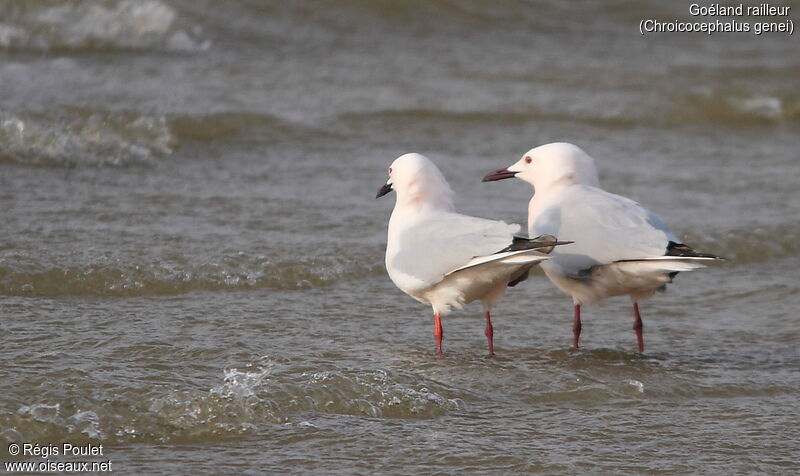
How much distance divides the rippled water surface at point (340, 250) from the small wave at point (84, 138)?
0.03m

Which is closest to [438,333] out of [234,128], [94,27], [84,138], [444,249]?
[444,249]

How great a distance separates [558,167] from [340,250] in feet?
4.68

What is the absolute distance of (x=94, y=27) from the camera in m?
12.5

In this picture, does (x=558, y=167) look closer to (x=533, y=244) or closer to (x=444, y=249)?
(x=444, y=249)

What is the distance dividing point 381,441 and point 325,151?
5376mm

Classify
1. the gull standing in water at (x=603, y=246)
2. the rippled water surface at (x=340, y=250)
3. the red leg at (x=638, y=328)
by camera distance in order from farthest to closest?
the red leg at (x=638, y=328)
the gull standing in water at (x=603, y=246)
the rippled water surface at (x=340, y=250)

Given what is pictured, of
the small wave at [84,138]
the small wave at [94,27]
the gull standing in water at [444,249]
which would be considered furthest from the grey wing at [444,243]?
the small wave at [94,27]

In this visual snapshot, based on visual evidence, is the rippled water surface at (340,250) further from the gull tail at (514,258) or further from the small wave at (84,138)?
the gull tail at (514,258)

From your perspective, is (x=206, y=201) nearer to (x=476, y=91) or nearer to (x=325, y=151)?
(x=325, y=151)

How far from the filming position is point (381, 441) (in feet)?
12.5

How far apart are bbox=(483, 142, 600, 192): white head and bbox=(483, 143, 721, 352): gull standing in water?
0.01 m

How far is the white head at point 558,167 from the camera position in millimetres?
5531

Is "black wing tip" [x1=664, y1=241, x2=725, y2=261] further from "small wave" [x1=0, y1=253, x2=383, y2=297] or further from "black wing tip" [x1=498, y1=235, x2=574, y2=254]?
"small wave" [x1=0, y1=253, x2=383, y2=297]

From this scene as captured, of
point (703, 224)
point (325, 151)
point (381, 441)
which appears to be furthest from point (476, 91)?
point (381, 441)
